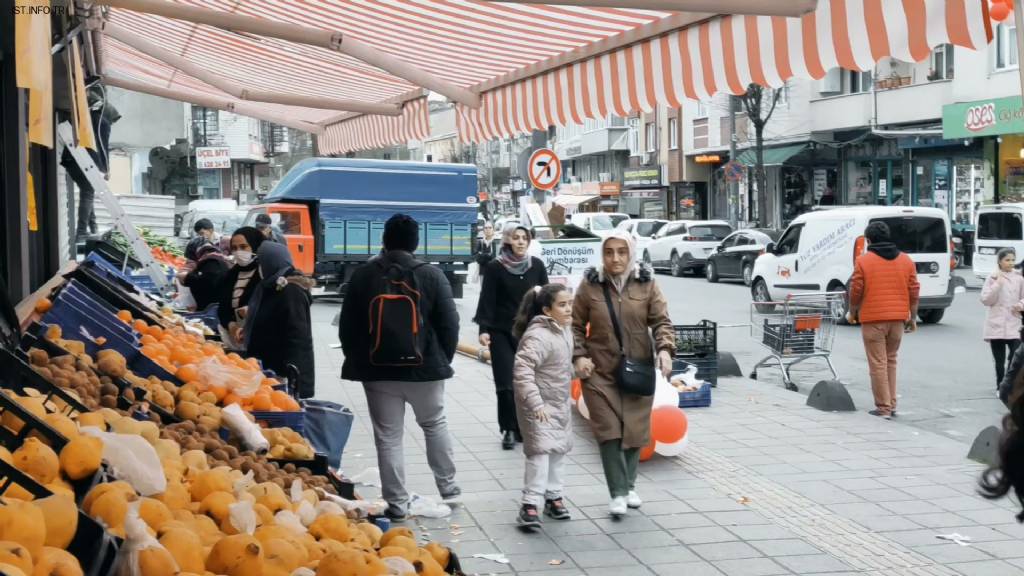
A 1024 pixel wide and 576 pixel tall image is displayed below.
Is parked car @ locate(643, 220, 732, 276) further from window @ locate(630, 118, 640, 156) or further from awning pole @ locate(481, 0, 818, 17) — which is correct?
awning pole @ locate(481, 0, 818, 17)

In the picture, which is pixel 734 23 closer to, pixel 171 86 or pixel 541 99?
pixel 541 99

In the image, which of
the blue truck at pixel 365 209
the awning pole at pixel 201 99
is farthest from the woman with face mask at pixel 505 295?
the blue truck at pixel 365 209

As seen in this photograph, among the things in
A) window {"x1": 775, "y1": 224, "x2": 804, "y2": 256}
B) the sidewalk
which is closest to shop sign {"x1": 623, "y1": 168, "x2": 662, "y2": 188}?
window {"x1": 775, "y1": 224, "x2": 804, "y2": 256}

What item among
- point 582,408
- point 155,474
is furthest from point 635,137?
point 155,474

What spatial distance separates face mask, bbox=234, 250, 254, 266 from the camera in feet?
28.6

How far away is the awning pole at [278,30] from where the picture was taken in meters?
6.52

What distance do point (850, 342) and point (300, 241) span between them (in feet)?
38.1

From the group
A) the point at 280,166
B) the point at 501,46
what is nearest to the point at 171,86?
the point at 501,46

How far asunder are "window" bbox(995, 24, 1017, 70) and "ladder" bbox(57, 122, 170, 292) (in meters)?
25.5

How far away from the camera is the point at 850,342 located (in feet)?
56.8

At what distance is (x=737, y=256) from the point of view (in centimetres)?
3006

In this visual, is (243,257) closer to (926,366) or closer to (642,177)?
(926,366)

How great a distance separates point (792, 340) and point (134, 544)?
10.6 meters

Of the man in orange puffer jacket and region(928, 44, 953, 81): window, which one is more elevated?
region(928, 44, 953, 81): window
